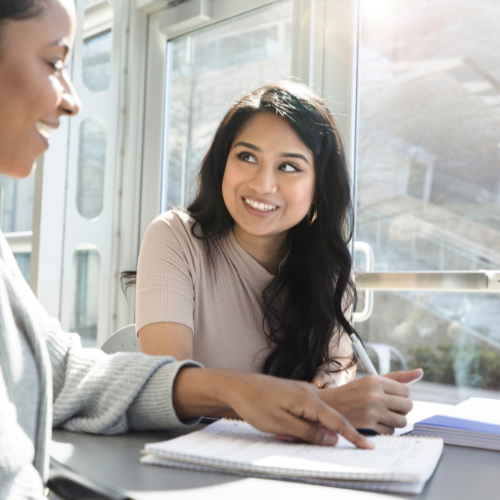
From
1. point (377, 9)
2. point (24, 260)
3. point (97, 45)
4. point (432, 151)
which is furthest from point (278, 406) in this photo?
point (24, 260)

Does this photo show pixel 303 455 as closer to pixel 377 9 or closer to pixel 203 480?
pixel 203 480

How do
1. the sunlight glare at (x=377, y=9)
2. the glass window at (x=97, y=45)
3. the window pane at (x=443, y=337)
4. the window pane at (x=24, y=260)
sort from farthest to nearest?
the window pane at (x=24, y=260) < the glass window at (x=97, y=45) < the window pane at (x=443, y=337) < the sunlight glare at (x=377, y=9)

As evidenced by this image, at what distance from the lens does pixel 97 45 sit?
2885mm

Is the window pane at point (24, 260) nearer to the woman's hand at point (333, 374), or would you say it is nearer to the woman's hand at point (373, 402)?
the woman's hand at point (333, 374)

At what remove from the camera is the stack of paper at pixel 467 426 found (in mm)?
799

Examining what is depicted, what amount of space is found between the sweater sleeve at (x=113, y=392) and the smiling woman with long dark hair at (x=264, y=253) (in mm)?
471

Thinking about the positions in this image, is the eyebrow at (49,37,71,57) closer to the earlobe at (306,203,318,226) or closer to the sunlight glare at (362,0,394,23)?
the earlobe at (306,203,318,226)

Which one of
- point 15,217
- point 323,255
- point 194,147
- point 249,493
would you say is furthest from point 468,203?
point 15,217

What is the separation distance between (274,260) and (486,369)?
56.9 inches

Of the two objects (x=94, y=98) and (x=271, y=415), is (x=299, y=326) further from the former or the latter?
(x=94, y=98)

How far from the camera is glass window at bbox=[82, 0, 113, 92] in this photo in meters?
2.86

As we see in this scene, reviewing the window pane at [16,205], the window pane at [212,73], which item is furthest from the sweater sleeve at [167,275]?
the window pane at [16,205]

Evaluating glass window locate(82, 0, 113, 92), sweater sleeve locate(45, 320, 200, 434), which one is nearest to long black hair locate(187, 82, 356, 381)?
sweater sleeve locate(45, 320, 200, 434)

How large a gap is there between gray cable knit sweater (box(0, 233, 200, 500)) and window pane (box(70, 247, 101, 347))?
6.49 feet
